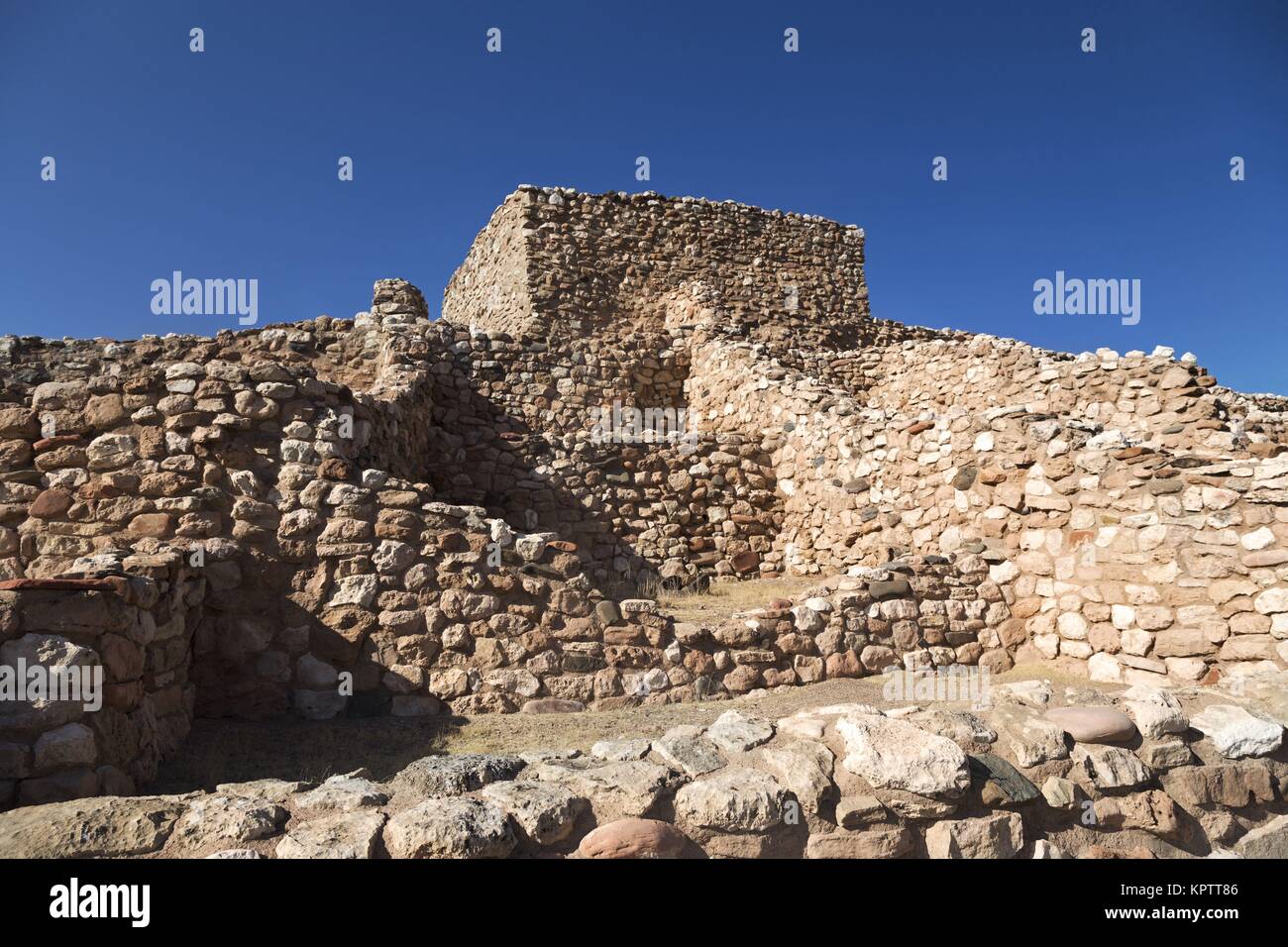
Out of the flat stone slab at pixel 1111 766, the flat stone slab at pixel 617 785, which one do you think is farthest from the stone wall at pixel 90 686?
the flat stone slab at pixel 1111 766

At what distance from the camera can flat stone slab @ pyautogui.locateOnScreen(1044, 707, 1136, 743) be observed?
3.50 meters

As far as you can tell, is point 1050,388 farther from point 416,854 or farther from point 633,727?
point 416,854

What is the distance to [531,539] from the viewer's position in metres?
5.23

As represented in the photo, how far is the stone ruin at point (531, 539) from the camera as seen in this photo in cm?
450

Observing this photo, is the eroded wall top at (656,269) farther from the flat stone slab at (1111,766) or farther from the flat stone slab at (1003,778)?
the flat stone slab at (1003,778)

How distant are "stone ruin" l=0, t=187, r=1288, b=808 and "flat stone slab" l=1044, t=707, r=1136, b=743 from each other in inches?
78.3

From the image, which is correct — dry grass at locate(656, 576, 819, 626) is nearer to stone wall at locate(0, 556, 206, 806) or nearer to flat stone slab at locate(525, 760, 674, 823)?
flat stone slab at locate(525, 760, 674, 823)

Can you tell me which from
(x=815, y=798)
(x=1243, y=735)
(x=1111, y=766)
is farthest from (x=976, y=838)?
(x=1243, y=735)

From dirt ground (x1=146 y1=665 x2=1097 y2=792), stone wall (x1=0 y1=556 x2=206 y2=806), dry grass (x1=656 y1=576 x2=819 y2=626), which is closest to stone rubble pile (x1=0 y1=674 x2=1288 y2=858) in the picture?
stone wall (x1=0 y1=556 x2=206 y2=806)

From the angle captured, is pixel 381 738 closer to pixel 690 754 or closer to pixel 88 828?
pixel 88 828

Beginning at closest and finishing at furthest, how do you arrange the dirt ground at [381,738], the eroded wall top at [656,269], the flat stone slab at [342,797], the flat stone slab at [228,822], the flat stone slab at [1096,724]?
the flat stone slab at [228,822]
the flat stone slab at [342,797]
the flat stone slab at [1096,724]
the dirt ground at [381,738]
the eroded wall top at [656,269]

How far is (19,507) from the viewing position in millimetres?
4727

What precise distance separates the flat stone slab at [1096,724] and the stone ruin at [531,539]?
1989mm
